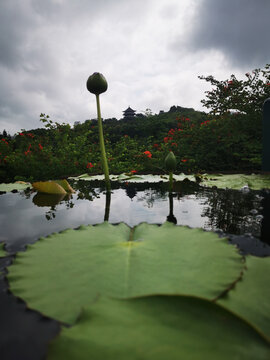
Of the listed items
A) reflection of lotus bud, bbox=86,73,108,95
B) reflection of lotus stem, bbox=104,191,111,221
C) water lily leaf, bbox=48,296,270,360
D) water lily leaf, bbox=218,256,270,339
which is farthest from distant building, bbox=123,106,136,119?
water lily leaf, bbox=48,296,270,360

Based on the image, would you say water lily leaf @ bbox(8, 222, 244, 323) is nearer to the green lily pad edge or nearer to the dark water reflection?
the green lily pad edge

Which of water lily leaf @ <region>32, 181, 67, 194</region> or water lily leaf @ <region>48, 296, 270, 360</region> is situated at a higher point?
water lily leaf @ <region>32, 181, 67, 194</region>

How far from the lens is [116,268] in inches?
16.2

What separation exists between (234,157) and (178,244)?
129 inches

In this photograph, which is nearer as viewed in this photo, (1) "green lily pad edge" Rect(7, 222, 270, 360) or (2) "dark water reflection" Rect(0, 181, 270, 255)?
(1) "green lily pad edge" Rect(7, 222, 270, 360)

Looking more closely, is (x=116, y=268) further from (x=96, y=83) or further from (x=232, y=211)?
(x=96, y=83)

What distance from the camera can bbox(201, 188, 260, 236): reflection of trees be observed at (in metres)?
0.68

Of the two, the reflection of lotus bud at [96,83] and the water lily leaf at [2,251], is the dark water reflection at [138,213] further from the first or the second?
the reflection of lotus bud at [96,83]

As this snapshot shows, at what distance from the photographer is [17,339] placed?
277 mm

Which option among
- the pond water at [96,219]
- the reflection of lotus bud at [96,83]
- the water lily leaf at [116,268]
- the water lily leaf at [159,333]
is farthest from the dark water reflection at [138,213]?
the reflection of lotus bud at [96,83]

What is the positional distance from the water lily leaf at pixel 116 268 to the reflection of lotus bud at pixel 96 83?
2.82ft

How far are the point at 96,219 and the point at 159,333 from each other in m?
0.60

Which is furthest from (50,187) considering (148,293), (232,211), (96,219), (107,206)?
(148,293)

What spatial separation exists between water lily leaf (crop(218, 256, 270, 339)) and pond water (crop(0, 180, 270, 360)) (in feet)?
0.39
